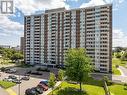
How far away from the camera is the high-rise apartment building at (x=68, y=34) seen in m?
90.6

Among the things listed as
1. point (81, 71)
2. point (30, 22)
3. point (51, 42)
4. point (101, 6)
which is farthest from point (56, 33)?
point (81, 71)

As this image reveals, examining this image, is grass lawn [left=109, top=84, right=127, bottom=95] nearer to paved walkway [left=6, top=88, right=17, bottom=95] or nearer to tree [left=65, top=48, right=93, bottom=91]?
tree [left=65, top=48, right=93, bottom=91]

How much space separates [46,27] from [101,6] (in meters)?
34.8

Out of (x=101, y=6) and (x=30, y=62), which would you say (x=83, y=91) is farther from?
(x=30, y=62)

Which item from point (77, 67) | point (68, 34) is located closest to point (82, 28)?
point (68, 34)

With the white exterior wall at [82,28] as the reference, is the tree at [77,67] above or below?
below

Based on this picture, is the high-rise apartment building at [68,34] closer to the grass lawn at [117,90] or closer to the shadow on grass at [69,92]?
the grass lawn at [117,90]

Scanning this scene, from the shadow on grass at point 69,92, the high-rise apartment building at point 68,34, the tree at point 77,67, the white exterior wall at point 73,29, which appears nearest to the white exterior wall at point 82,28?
the high-rise apartment building at point 68,34

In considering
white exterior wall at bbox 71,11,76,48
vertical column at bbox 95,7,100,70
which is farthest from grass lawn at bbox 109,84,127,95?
white exterior wall at bbox 71,11,76,48

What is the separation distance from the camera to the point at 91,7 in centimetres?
9494

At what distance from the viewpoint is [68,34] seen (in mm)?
101750

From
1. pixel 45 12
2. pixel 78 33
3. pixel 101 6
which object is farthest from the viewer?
pixel 45 12

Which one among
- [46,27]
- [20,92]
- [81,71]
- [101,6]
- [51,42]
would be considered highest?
[101,6]

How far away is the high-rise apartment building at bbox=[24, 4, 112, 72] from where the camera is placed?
90.6 metres
